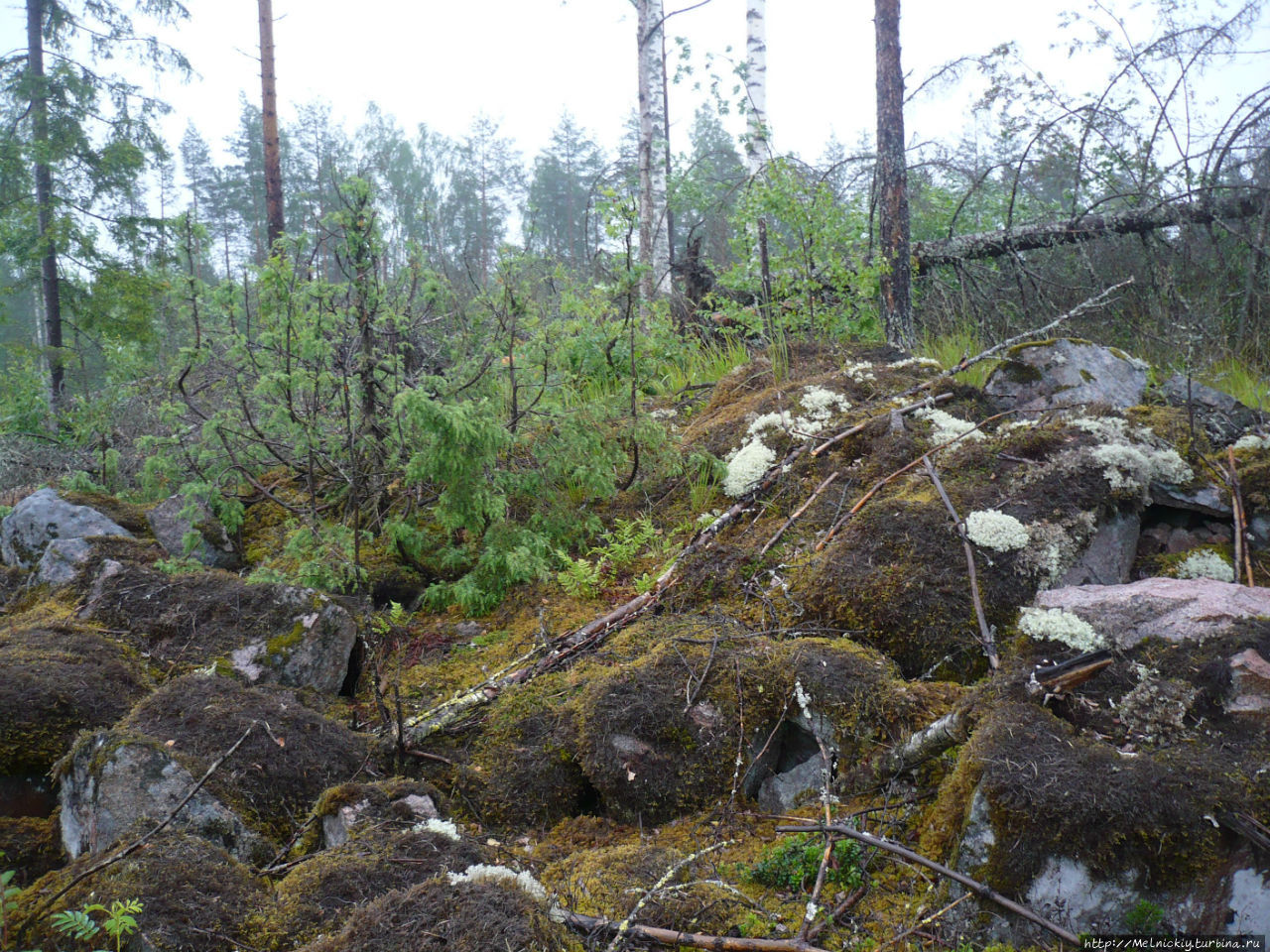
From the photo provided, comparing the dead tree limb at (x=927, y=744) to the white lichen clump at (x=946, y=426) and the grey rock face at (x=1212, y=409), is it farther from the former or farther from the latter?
the grey rock face at (x=1212, y=409)

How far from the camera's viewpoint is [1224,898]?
6.84ft

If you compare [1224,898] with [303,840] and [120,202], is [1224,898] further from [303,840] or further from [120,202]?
[120,202]

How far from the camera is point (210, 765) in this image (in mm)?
2986

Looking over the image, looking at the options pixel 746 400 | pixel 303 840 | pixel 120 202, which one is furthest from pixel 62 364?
pixel 303 840

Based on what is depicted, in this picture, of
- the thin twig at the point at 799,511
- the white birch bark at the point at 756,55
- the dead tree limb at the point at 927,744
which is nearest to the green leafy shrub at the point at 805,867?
the dead tree limb at the point at 927,744

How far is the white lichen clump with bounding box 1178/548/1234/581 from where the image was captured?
381cm

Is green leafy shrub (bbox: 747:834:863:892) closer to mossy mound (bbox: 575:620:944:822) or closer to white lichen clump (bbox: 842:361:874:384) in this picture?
mossy mound (bbox: 575:620:944:822)

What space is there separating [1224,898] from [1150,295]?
7124mm

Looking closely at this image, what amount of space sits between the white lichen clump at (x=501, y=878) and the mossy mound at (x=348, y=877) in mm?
88

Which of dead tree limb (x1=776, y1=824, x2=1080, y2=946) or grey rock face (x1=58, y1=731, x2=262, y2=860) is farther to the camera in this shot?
grey rock face (x1=58, y1=731, x2=262, y2=860)

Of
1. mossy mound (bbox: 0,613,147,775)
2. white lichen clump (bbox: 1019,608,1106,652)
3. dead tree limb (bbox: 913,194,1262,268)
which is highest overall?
dead tree limb (bbox: 913,194,1262,268)

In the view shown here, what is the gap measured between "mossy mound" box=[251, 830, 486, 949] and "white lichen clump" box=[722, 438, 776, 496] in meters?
3.15

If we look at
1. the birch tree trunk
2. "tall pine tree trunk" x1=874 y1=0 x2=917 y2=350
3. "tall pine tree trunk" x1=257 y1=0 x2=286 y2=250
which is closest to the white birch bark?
the birch tree trunk

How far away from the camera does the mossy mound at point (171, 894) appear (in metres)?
2.01
